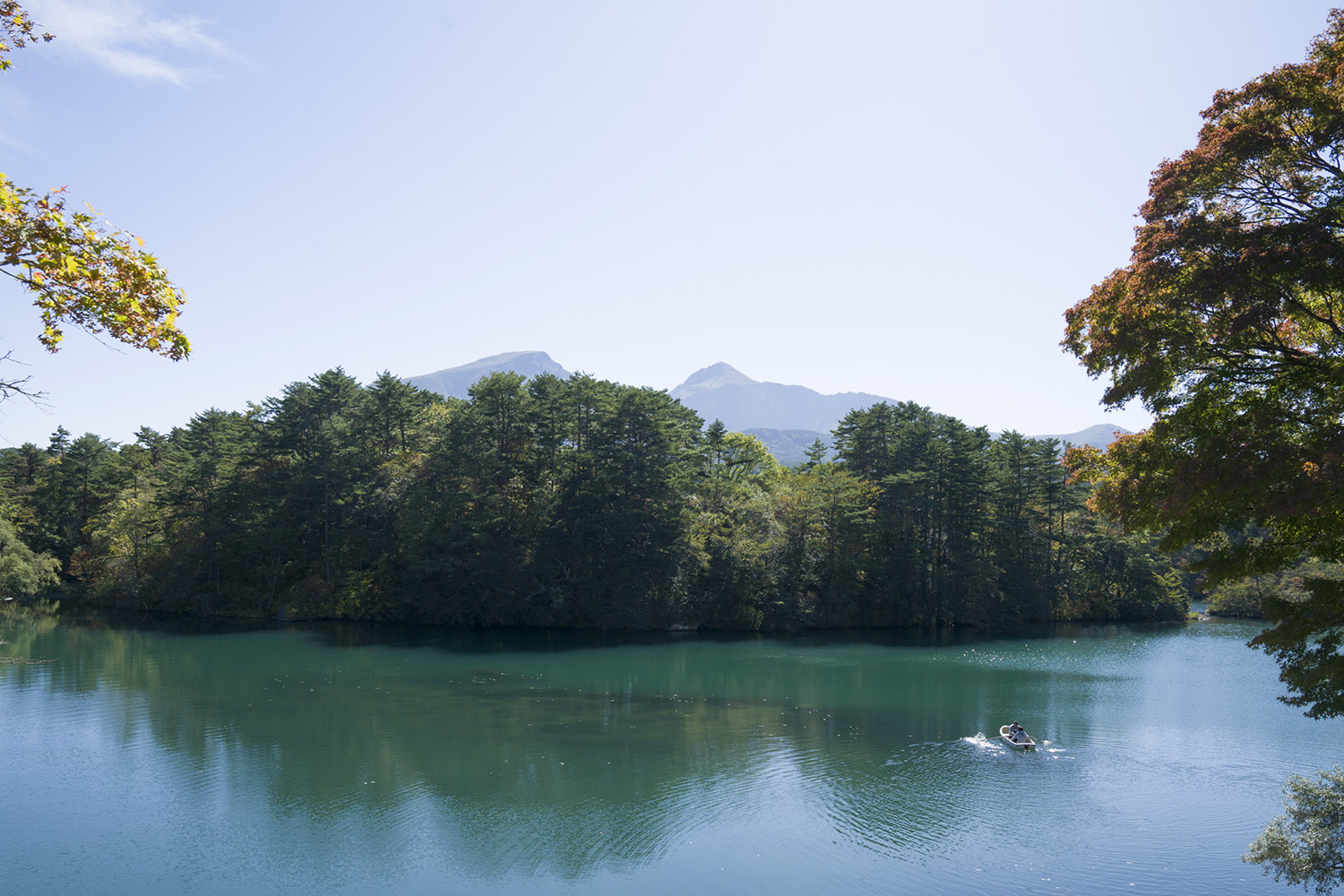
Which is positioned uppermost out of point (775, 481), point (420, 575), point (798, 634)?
point (775, 481)

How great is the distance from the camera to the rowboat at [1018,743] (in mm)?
20500

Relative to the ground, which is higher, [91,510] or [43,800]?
[91,510]

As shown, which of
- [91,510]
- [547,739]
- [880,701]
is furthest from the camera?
[91,510]

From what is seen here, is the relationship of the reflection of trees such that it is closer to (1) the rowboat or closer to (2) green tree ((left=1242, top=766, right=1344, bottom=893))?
(1) the rowboat

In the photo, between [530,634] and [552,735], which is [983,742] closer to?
[552,735]

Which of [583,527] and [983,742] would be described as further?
[583,527]

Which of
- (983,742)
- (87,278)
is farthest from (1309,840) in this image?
(87,278)

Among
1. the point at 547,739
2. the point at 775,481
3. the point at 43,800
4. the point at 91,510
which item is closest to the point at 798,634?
the point at 775,481

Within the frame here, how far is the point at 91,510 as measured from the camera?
57.2m

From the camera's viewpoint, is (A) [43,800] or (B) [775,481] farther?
(B) [775,481]

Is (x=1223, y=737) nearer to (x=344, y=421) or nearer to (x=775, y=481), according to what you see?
(x=775, y=481)

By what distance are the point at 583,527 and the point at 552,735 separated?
2066 centimetres

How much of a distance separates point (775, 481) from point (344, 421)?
28619mm

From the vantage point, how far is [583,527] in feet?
138
